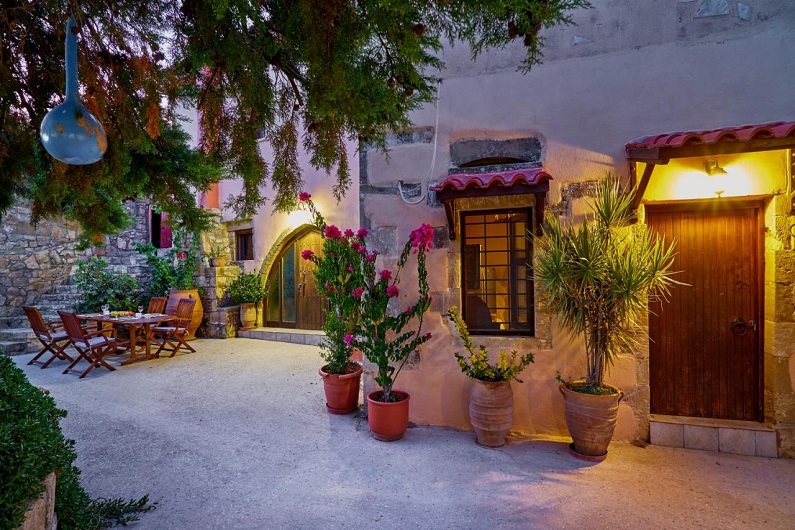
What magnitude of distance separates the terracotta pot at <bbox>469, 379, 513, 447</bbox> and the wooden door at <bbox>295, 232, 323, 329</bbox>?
5.15 m

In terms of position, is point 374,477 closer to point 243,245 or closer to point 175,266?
point 175,266

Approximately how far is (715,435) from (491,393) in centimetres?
175

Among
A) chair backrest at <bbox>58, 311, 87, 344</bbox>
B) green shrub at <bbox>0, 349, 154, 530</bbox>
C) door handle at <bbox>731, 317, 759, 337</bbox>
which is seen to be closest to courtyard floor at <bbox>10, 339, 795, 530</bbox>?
green shrub at <bbox>0, 349, 154, 530</bbox>

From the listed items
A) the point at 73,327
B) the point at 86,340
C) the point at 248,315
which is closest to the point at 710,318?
the point at 86,340

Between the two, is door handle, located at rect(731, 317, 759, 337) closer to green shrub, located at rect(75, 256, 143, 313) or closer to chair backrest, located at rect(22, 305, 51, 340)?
chair backrest, located at rect(22, 305, 51, 340)

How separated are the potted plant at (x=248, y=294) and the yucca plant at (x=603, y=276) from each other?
6395 mm

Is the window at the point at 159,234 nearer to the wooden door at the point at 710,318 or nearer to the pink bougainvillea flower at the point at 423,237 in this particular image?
the pink bougainvillea flower at the point at 423,237

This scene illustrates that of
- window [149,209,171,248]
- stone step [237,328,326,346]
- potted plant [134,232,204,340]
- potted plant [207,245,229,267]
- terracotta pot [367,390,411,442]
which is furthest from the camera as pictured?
window [149,209,171,248]

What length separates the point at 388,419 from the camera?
3.37 metres

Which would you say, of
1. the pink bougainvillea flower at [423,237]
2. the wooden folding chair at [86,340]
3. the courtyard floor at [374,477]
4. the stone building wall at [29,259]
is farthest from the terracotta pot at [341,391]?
the stone building wall at [29,259]

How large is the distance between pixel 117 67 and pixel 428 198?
2466mm

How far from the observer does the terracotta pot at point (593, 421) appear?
2.98 m

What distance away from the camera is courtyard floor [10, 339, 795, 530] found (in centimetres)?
235

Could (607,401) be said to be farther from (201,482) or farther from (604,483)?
(201,482)
